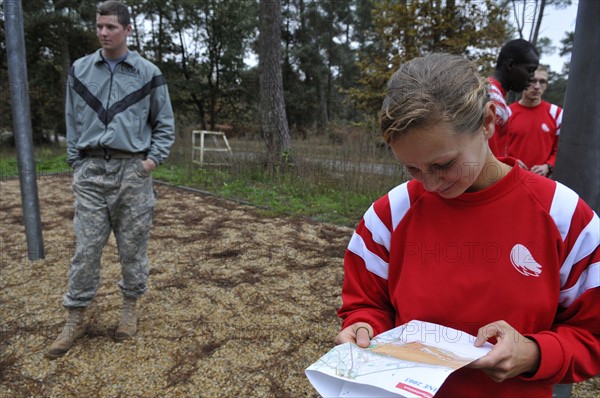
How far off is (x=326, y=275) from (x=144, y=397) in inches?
74.7

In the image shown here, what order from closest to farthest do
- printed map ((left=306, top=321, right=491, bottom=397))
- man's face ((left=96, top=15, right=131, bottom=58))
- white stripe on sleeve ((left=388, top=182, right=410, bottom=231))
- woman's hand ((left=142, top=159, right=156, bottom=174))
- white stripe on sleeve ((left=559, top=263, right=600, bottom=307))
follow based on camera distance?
printed map ((left=306, top=321, right=491, bottom=397)) → white stripe on sleeve ((left=559, top=263, right=600, bottom=307)) → white stripe on sleeve ((left=388, top=182, right=410, bottom=231)) → man's face ((left=96, top=15, right=131, bottom=58)) → woman's hand ((left=142, top=159, right=156, bottom=174))

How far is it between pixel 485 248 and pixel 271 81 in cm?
838

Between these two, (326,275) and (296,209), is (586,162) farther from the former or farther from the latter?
(296,209)

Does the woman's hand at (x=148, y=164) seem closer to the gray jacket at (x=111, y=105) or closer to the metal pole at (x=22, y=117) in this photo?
the gray jacket at (x=111, y=105)

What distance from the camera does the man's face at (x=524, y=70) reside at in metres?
2.75

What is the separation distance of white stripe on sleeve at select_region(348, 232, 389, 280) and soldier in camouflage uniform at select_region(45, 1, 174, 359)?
174 centimetres

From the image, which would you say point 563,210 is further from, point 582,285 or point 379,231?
point 379,231

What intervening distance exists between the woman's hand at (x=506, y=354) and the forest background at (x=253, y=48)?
11.1 meters

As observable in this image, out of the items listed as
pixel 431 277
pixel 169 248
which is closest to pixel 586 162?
pixel 431 277

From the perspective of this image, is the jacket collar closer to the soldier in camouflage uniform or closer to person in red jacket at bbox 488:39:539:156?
the soldier in camouflage uniform

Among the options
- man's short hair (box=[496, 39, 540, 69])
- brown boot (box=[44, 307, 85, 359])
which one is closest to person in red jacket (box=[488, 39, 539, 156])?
man's short hair (box=[496, 39, 540, 69])

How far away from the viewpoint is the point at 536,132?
362cm

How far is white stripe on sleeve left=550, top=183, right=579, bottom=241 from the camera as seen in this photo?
98 cm

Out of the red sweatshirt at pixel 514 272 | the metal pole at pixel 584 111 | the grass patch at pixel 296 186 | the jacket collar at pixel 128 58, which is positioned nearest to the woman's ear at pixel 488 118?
the red sweatshirt at pixel 514 272
